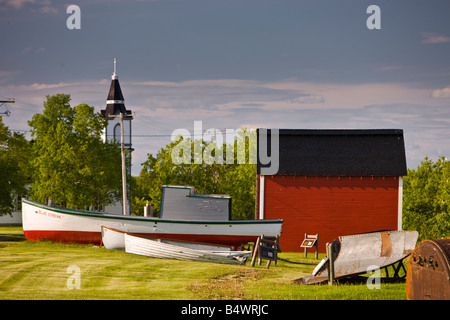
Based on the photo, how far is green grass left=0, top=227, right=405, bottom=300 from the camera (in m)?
14.3

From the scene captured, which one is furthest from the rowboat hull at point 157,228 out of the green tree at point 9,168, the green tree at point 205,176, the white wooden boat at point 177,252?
the green tree at point 205,176

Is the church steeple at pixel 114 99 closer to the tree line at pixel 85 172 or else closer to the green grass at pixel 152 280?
the tree line at pixel 85 172

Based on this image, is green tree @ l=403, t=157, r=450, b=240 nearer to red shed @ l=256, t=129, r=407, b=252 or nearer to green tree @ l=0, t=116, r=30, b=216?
red shed @ l=256, t=129, r=407, b=252

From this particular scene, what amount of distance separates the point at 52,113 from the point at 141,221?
1980cm

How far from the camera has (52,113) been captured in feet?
146

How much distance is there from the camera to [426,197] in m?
54.7

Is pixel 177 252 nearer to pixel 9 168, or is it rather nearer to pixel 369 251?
pixel 369 251

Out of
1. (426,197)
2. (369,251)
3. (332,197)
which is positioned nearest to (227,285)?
(369,251)

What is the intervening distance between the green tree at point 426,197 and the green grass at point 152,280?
27.2m

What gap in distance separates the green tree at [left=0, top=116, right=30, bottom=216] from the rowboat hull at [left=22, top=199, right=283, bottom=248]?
31.9 ft

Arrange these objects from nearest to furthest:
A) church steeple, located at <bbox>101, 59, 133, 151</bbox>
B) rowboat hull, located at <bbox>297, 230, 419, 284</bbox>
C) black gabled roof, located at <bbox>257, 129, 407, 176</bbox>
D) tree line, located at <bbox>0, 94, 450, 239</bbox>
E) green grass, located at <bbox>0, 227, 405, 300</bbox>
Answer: green grass, located at <bbox>0, 227, 405, 300</bbox>
rowboat hull, located at <bbox>297, 230, 419, 284</bbox>
black gabled roof, located at <bbox>257, 129, 407, 176</bbox>
tree line, located at <bbox>0, 94, 450, 239</bbox>
church steeple, located at <bbox>101, 59, 133, 151</bbox>

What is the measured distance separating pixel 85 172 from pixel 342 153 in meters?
20.6

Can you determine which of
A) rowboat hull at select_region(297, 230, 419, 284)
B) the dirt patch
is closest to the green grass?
the dirt patch

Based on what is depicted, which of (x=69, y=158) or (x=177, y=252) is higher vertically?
(x=69, y=158)
